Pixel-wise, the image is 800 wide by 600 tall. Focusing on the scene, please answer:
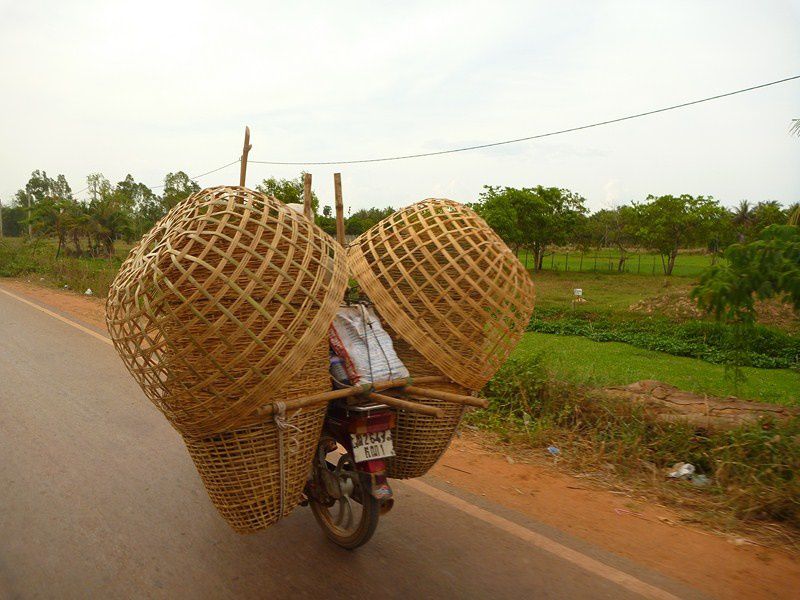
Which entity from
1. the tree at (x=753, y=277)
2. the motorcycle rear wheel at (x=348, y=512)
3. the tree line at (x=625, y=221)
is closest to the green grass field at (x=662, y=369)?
the tree at (x=753, y=277)

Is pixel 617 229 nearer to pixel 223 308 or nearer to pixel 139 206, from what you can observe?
pixel 139 206

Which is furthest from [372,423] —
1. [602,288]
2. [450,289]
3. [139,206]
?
[139,206]

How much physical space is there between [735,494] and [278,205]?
3424mm

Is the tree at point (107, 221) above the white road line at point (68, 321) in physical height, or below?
above

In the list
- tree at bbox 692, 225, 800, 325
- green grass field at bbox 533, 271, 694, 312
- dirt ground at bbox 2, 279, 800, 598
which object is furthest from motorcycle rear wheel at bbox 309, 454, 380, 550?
green grass field at bbox 533, 271, 694, 312

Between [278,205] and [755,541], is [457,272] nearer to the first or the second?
[278,205]

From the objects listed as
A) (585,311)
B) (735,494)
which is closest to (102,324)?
(735,494)

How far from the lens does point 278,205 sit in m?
2.69

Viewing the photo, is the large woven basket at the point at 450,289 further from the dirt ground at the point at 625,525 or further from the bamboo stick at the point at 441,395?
the dirt ground at the point at 625,525

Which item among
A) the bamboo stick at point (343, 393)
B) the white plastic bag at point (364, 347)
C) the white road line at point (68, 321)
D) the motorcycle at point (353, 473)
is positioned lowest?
the white road line at point (68, 321)

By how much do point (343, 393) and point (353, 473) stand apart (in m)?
0.69

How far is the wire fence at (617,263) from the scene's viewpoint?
37081 mm

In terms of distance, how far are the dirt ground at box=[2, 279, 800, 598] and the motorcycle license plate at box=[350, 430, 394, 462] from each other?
1.34 metres

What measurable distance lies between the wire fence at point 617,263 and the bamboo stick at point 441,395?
3466 cm
